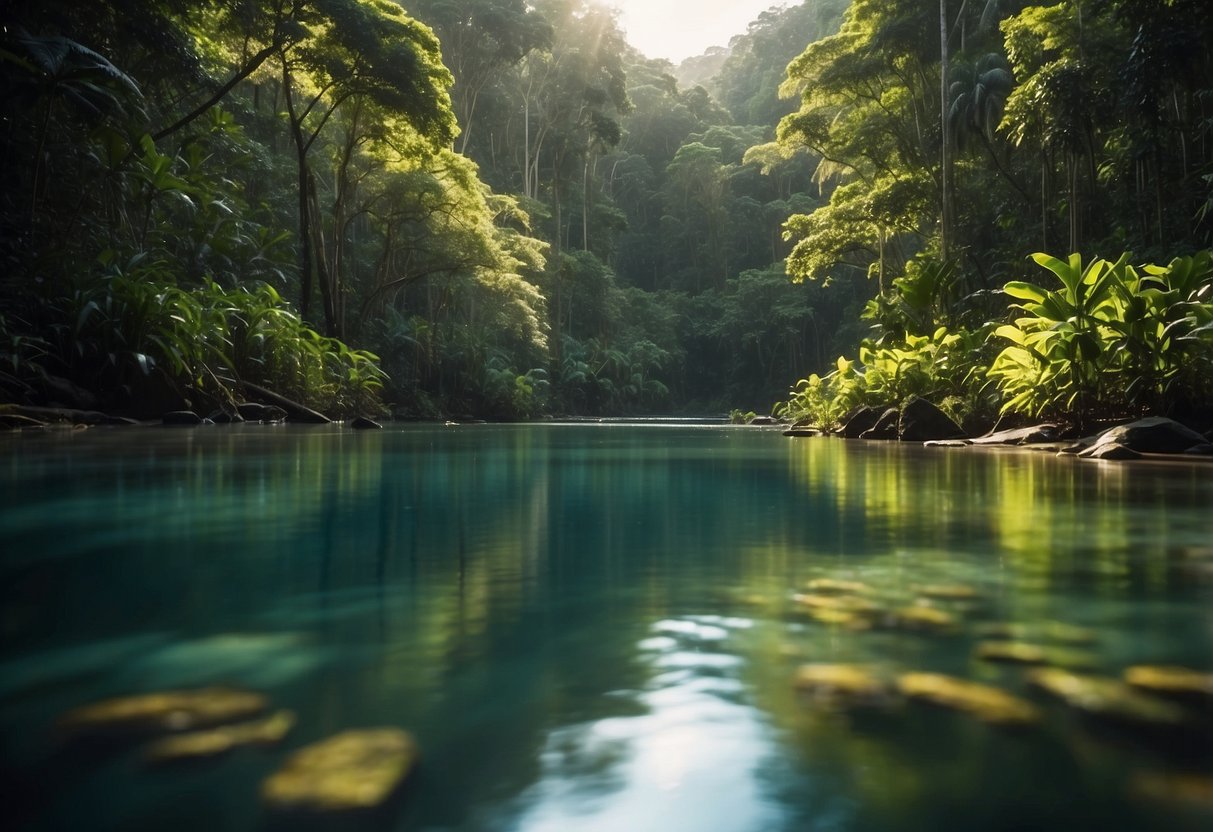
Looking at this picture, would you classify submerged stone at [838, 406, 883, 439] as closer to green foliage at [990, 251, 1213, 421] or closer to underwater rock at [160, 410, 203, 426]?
green foliage at [990, 251, 1213, 421]

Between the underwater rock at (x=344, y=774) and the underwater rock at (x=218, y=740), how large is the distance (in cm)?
6

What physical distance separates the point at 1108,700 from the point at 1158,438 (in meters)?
5.29

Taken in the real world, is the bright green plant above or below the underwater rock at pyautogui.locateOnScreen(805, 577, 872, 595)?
above

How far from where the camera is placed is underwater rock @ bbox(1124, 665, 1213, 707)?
97cm

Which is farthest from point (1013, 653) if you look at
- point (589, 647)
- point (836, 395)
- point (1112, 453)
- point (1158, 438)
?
point (836, 395)

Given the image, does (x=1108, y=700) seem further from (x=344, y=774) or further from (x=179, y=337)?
(x=179, y=337)

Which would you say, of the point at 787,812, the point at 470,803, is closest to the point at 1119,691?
the point at 787,812

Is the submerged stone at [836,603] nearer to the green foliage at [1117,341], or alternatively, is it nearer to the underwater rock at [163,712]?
the underwater rock at [163,712]

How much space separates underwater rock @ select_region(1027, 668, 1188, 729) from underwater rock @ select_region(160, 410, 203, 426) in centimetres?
922

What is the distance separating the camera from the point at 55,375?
872cm

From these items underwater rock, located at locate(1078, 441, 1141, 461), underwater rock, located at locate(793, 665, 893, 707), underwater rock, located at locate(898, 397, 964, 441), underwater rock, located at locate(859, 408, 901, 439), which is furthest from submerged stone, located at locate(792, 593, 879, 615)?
underwater rock, located at locate(859, 408, 901, 439)

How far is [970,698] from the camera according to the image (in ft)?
3.14

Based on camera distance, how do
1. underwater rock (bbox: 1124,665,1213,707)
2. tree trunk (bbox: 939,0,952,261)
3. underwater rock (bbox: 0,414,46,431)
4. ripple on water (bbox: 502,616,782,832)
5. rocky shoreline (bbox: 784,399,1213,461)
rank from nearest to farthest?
ripple on water (bbox: 502,616,782,832), underwater rock (bbox: 1124,665,1213,707), rocky shoreline (bbox: 784,399,1213,461), underwater rock (bbox: 0,414,46,431), tree trunk (bbox: 939,0,952,261)

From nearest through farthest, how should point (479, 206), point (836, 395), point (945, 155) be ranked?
point (836, 395)
point (945, 155)
point (479, 206)
